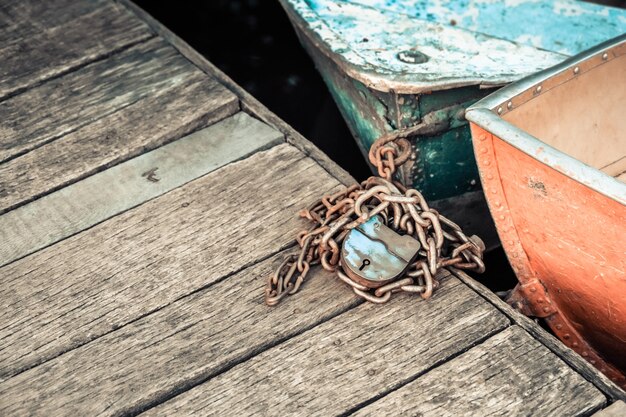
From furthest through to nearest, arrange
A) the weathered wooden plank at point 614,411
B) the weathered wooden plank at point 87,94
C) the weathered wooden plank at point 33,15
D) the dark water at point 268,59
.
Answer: the dark water at point 268,59, the weathered wooden plank at point 33,15, the weathered wooden plank at point 87,94, the weathered wooden plank at point 614,411

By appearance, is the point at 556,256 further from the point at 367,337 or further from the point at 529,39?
the point at 529,39

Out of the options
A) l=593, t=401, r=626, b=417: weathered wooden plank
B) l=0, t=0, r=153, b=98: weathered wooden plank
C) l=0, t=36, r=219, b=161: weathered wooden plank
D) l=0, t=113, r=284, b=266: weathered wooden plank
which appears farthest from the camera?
l=0, t=0, r=153, b=98: weathered wooden plank

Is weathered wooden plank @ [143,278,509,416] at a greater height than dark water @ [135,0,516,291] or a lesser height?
greater

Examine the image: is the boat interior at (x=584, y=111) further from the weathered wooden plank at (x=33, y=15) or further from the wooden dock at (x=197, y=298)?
the weathered wooden plank at (x=33, y=15)

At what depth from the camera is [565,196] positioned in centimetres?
203

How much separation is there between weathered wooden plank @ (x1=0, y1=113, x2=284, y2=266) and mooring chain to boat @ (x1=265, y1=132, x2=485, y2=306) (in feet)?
1.78

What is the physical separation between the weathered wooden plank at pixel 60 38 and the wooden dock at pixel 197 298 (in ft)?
0.49

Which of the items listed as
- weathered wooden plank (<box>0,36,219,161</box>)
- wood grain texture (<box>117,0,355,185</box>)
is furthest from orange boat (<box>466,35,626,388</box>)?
weathered wooden plank (<box>0,36,219,161</box>)

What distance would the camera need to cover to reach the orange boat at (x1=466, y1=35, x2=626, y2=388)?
1.97 meters

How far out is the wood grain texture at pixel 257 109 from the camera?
250cm

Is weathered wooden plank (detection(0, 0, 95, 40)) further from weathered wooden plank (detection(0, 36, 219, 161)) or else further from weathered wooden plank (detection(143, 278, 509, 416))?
weathered wooden plank (detection(143, 278, 509, 416))

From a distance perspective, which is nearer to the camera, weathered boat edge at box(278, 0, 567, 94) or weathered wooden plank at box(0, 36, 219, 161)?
weathered boat edge at box(278, 0, 567, 94)

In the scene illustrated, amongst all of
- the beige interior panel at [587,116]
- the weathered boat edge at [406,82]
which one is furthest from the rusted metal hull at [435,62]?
the beige interior panel at [587,116]

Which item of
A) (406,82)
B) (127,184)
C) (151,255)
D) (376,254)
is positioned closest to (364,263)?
(376,254)
